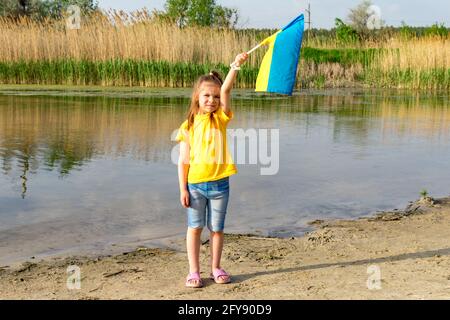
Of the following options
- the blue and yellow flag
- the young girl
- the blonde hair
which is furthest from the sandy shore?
the blue and yellow flag

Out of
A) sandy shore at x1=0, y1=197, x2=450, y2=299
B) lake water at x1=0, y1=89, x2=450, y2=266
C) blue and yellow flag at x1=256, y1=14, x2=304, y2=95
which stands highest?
blue and yellow flag at x1=256, y1=14, x2=304, y2=95

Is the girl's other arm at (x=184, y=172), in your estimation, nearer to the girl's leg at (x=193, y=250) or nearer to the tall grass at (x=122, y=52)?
the girl's leg at (x=193, y=250)

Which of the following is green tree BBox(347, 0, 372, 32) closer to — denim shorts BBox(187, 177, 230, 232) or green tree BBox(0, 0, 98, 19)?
green tree BBox(0, 0, 98, 19)

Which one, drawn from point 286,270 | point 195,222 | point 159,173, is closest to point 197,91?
point 195,222

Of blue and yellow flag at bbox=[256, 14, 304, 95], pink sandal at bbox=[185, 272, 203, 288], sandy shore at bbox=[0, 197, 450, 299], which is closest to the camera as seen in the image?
sandy shore at bbox=[0, 197, 450, 299]

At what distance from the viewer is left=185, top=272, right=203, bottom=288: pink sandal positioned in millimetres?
4426

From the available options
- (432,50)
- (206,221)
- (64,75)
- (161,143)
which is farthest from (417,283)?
(432,50)

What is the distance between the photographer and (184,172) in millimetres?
4594

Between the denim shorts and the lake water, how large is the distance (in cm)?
97

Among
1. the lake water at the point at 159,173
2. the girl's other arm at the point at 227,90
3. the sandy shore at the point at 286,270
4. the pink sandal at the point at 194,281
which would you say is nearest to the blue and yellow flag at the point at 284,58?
the girl's other arm at the point at 227,90

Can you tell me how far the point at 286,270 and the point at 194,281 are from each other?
2.26ft

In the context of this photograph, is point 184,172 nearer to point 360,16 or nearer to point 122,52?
point 122,52

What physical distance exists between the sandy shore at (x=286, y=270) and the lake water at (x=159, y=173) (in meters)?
0.38

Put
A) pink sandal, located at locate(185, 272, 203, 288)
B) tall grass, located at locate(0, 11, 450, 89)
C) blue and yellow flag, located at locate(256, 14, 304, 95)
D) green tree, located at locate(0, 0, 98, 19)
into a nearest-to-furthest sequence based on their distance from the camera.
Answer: pink sandal, located at locate(185, 272, 203, 288), blue and yellow flag, located at locate(256, 14, 304, 95), tall grass, located at locate(0, 11, 450, 89), green tree, located at locate(0, 0, 98, 19)
